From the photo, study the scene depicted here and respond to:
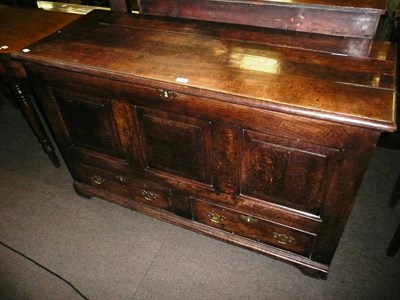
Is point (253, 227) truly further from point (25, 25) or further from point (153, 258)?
point (25, 25)

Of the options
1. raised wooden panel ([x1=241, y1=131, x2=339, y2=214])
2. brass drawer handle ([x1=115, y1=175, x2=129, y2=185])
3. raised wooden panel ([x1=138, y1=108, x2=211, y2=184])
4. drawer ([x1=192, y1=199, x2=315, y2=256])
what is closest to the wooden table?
brass drawer handle ([x1=115, y1=175, x2=129, y2=185])

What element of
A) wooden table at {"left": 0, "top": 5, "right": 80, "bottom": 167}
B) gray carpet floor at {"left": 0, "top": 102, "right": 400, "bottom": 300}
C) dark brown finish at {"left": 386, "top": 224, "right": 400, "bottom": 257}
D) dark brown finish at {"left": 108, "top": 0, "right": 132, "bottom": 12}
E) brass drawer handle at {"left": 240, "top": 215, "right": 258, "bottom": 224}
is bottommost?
gray carpet floor at {"left": 0, "top": 102, "right": 400, "bottom": 300}

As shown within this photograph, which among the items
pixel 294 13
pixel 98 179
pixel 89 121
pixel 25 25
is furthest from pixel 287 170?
pixel 25 25

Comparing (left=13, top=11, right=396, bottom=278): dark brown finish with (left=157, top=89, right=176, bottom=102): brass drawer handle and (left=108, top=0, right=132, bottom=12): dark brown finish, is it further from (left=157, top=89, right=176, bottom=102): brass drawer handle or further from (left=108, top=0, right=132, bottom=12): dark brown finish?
(left=108, top=0, right=132, bottom=12): dark brown finish

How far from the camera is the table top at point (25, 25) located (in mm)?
1842

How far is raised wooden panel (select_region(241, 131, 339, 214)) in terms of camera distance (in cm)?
115

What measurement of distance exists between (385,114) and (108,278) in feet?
5.19

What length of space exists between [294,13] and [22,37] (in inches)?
65.1

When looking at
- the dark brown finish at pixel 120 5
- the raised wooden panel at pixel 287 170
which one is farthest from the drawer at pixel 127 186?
the dark brown finish at pixel 120 5

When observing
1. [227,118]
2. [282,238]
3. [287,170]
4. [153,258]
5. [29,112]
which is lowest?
[153,258]

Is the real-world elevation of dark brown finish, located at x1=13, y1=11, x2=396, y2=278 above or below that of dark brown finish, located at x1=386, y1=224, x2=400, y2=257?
above

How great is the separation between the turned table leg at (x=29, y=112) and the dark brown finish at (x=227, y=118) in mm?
442

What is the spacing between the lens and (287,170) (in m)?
1.25

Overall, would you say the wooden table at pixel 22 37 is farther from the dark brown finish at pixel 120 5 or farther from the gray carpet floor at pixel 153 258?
the gray carpet floor at pixel 153 258
